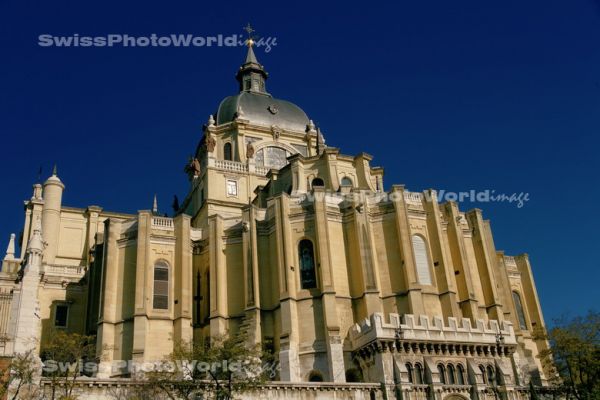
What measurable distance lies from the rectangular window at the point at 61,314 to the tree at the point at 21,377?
22.2 meters

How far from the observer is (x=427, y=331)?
4075 centimetres

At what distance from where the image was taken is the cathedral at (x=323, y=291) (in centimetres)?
4056

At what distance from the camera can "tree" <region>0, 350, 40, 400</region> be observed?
29198 millimetres

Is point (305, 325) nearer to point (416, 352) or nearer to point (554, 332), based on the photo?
point (416, 352)

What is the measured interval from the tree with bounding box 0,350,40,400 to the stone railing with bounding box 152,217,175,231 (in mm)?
19942

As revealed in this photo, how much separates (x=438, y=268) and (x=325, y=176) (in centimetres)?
1349

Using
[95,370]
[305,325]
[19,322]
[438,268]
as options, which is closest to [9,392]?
[19,322]

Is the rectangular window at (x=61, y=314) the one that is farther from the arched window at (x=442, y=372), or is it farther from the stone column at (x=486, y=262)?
the stone column at (x=486, y=262)

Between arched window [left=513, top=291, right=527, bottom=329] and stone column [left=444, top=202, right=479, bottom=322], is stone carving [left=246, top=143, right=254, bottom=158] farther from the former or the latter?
arched window [left=513, top=291, right=527, bottom=329]

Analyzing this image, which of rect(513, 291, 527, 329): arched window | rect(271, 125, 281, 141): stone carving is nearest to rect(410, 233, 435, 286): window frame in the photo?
rect(513, 291, 527, 329): arched window

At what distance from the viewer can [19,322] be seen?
31.5 meters

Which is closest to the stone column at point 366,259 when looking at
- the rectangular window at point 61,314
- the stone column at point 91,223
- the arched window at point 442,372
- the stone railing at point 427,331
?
the stone railing at point 427,331

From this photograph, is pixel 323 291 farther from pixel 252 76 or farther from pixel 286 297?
pixel 252 76

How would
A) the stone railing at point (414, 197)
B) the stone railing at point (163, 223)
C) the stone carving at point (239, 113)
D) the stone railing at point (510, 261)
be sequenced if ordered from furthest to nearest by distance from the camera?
the stone carving at point (239, 113)
the stone railing at point (510, 261)
the stone railing at point (414, 197)
the stone railing at point (163, 223)
